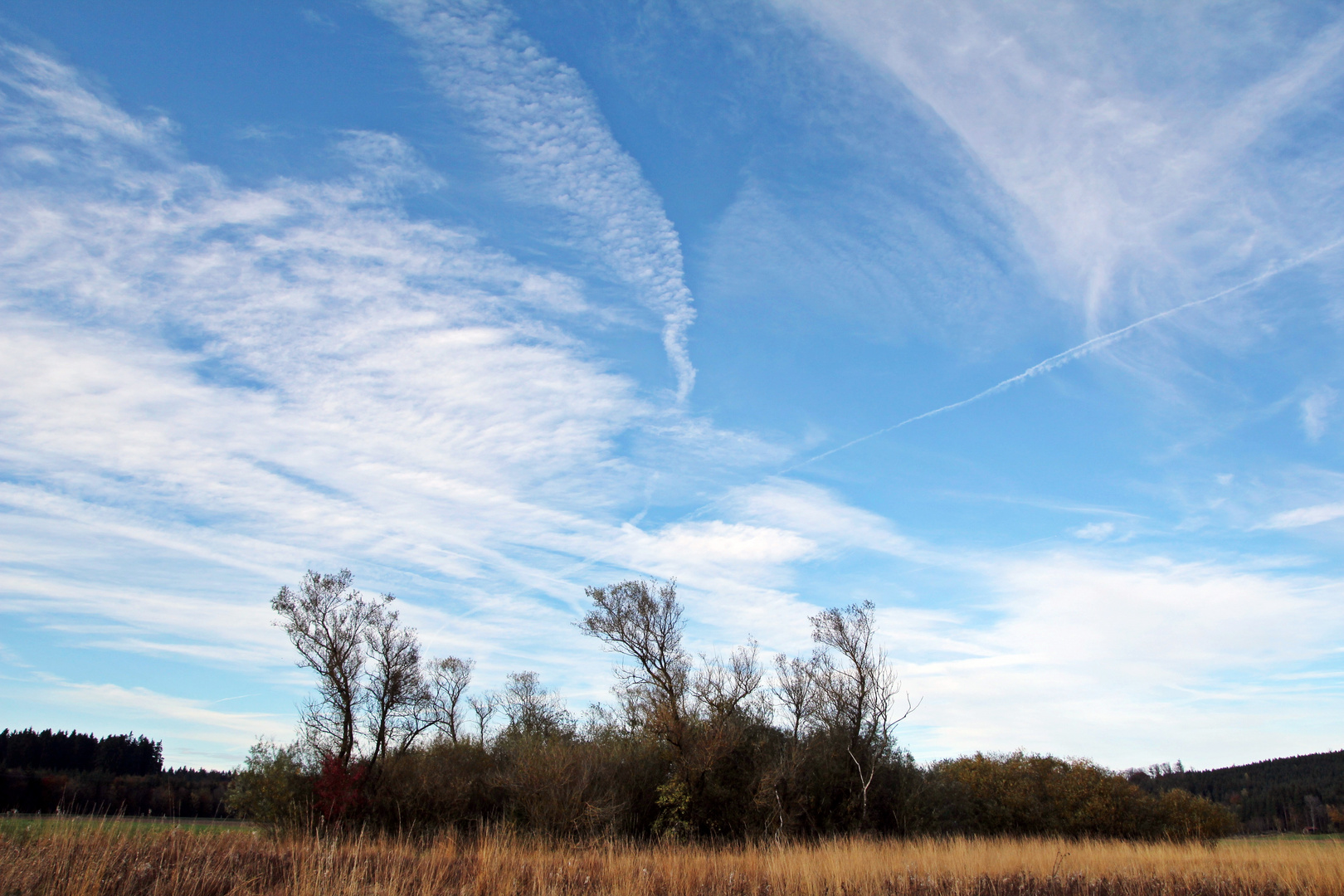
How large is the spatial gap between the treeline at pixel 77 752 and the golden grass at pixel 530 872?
78455 mm

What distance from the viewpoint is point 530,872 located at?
1083cm

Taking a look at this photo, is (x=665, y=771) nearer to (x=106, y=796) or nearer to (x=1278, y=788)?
(x=106, y=796)

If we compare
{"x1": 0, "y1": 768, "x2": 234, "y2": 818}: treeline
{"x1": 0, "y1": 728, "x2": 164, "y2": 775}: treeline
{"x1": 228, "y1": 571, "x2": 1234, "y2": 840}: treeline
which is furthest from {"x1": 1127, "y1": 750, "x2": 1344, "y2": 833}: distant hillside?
{"x1": 0, "y1": 728, "x2": 164, "y2": 775}: treeline

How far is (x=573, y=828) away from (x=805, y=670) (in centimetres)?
1383

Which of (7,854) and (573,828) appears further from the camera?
(573,828)

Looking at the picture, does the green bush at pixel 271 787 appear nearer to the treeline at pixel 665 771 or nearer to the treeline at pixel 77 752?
the treeline at pixel 665 771

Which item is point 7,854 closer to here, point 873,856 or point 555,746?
point 873,856

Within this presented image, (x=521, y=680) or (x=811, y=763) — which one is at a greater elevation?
(x=521, y=680)

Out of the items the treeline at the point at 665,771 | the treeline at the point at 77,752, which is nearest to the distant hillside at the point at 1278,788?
the treeline at the point at 665,771

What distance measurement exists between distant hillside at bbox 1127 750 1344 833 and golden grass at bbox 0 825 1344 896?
7391 cm

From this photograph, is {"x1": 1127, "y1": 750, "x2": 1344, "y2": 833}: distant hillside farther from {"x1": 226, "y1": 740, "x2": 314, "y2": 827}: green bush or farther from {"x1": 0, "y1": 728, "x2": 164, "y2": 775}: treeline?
{"x1": 0, "y1": 728, "x2": 164, "y2": 775}: treeline

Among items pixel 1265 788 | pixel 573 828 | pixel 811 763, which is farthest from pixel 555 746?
pixel 1265 788

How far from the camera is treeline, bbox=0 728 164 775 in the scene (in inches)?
2795

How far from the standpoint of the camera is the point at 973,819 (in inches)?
1361
